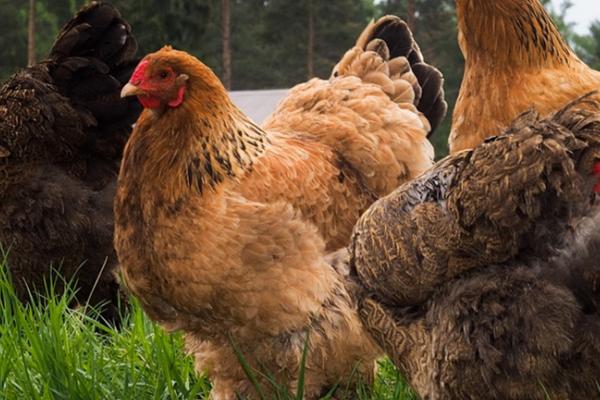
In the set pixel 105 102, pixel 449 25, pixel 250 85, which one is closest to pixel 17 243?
pixel 105 102

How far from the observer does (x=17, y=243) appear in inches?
198

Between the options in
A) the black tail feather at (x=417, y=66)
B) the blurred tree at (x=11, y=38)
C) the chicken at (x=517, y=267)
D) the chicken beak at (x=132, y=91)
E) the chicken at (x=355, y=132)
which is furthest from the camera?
the blurred tree at (x=11, y=38)

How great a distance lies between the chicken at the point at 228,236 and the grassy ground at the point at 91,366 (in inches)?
7.1

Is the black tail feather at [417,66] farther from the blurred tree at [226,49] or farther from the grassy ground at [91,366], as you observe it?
the blurred tree at [226,49]

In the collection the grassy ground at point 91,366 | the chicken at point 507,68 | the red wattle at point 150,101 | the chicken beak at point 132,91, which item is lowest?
the grassy ground at point 91,366

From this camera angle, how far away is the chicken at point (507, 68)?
3838mm

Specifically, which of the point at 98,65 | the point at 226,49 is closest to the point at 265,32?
the point at 226,49

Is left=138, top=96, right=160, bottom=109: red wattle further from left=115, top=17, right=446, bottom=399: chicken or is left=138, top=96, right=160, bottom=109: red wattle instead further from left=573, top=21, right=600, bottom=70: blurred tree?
left=573, top=21, right=600, bottom=70: blurred tree

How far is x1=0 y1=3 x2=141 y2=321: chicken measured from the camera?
5.04m

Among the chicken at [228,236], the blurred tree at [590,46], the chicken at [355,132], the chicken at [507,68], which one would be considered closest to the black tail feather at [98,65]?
the chicken at [355,132]

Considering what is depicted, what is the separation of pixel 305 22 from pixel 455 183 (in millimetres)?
30152

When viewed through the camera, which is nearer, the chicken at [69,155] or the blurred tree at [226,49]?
the chicken at [69,155]

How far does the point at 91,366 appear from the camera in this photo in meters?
3.50

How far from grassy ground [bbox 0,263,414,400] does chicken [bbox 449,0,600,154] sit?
1254mm
